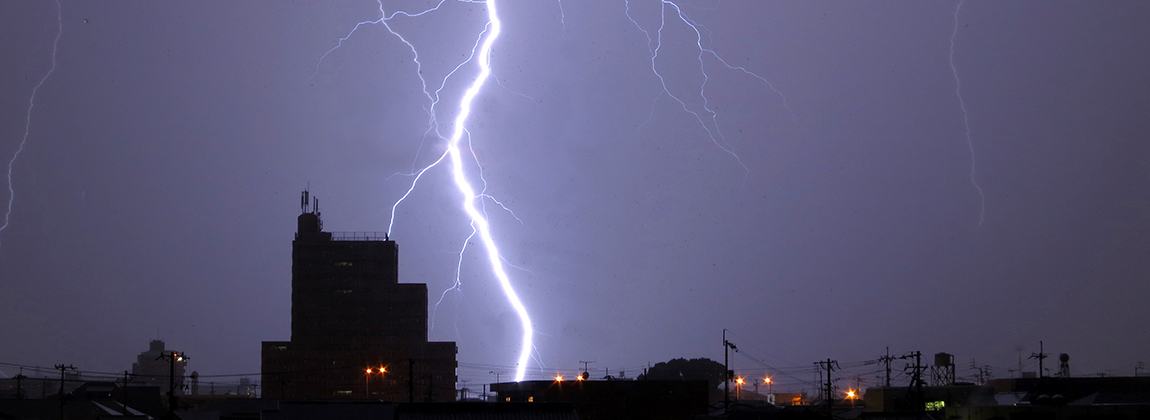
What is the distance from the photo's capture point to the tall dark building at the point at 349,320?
10738 cm

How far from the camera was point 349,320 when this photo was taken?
112m

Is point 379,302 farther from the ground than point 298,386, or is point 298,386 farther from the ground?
point 379,302

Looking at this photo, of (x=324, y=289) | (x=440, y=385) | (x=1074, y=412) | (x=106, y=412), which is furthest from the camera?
(x=324, y=289)

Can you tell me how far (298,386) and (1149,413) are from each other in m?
89.4

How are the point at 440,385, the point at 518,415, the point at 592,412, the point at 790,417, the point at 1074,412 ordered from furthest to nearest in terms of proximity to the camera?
the point at 440,385 → the point at 592,412 → the point at 1074,412 → the point at 790,417 → the point at 518,415

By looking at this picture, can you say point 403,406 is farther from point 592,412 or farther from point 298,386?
point 298,386

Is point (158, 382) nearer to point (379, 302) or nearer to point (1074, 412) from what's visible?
point (379, 302)

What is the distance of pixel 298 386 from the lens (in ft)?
345

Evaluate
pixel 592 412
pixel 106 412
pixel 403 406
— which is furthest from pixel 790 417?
pixel 106 412

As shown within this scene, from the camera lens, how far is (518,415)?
79.1 feet

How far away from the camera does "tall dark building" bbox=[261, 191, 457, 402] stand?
352ft

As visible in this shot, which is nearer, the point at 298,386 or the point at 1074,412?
the point at 1074,412

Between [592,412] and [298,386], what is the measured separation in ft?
228

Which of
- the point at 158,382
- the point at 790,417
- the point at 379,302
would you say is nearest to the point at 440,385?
the point at 379,302
